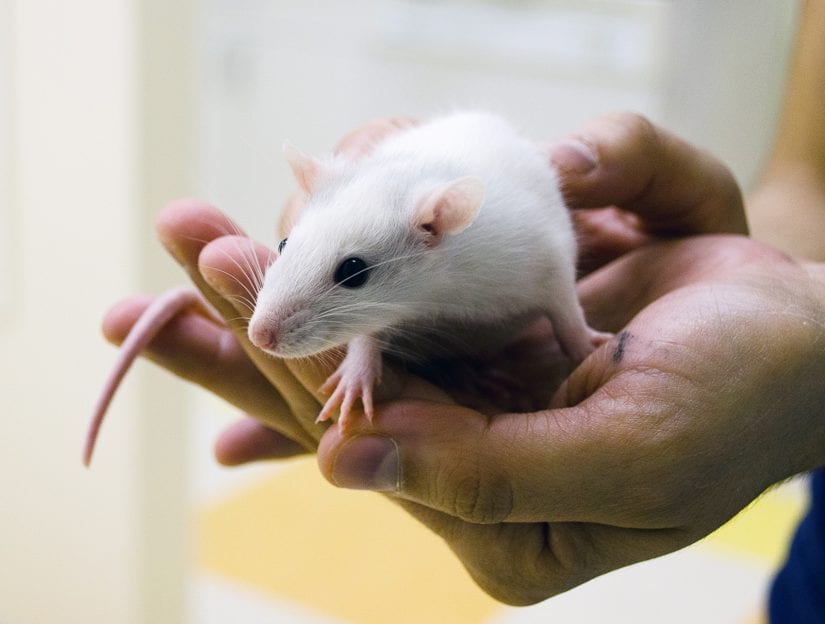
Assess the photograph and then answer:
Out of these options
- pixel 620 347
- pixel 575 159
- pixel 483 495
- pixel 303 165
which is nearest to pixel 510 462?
pixel 483 495

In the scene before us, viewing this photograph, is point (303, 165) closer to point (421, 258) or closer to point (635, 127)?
point (421, 258)

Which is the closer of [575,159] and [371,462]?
[371,462]

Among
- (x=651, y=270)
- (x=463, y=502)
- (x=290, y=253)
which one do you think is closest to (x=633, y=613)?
(x=651, y=270)

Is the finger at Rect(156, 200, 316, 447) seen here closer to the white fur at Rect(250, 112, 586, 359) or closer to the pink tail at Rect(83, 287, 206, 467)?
the white fur at Rect(250, 112, 586, 359)

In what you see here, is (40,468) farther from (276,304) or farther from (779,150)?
(779,150)

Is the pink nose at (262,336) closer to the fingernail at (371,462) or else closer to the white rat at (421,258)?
the white rat at (421,258)

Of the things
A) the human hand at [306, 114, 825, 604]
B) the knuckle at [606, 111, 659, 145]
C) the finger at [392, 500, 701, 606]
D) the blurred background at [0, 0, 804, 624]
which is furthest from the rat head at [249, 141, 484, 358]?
the blurred background at [0, 0, 804, 624]
